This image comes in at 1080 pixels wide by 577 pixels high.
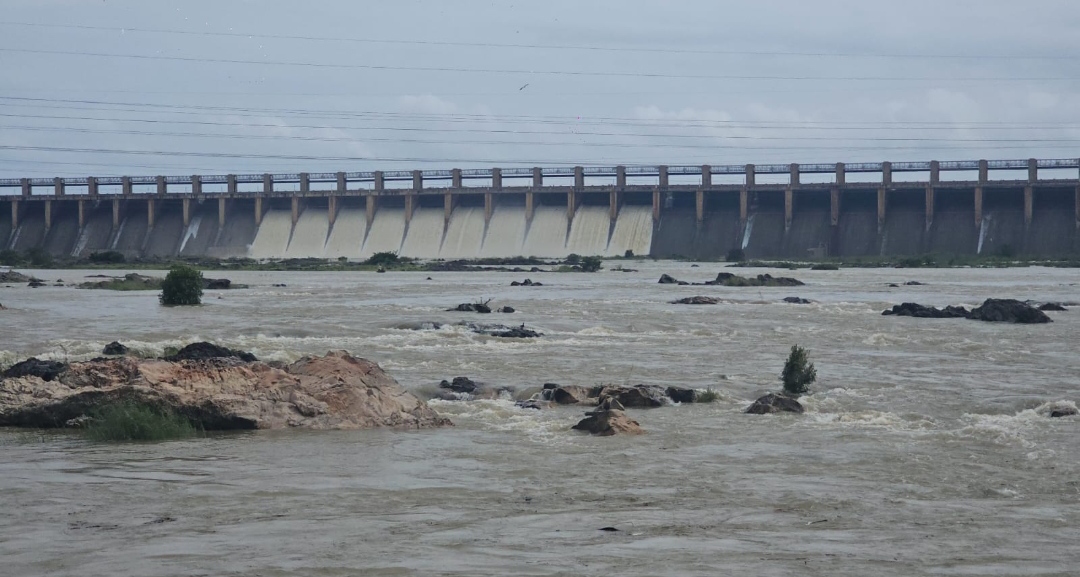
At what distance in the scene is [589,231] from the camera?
312 ft

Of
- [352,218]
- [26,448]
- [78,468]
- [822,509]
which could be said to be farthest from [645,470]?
[352,218]

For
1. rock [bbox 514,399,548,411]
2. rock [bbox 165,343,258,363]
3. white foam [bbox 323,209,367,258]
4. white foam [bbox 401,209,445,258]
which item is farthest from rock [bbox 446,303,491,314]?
white foam [bbox 323,209,367,258]

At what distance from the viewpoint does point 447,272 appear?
2719 inches

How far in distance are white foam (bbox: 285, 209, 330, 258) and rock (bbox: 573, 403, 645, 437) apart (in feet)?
279

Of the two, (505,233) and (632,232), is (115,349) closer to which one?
(632,232)

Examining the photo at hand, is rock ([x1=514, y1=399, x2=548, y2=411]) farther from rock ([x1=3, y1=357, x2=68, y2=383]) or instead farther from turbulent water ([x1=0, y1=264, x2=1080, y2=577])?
rock ([x1=3, y1=357, x2=68, y2=383])

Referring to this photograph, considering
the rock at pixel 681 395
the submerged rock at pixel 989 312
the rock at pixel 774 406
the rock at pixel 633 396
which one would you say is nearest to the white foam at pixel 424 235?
the submerged rock at pixel 989 312

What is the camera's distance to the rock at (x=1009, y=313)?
31.7 meters

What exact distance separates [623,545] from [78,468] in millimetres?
5738

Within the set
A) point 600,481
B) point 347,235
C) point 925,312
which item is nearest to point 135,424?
point 600,481

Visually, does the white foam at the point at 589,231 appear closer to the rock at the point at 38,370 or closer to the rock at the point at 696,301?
the rock at the point at 696,301

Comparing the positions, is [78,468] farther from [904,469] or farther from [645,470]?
[904,469]

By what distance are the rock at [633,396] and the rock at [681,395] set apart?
0.75 ft

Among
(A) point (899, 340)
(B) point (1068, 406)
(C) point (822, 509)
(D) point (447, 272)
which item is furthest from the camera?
(D) point (447, 272)
